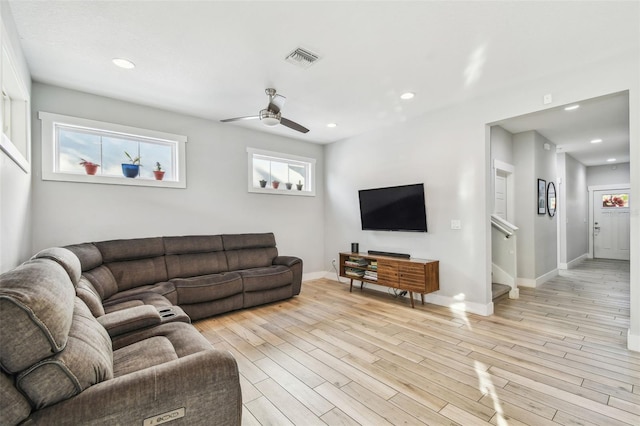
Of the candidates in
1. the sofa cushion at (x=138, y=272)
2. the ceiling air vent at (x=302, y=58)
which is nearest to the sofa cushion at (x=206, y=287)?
the sofa cushion at (x=138, y=272)

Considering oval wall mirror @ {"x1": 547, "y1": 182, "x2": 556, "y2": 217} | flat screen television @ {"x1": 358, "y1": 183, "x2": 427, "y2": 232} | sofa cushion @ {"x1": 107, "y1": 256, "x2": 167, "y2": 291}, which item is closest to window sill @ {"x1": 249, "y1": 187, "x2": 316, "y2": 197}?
flat screen television @ {"x1": 358, "y1": 183, "x2": 427, "y2": 232}

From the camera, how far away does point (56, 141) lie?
11.0 feet

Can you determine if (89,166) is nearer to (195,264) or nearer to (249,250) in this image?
(195,264)

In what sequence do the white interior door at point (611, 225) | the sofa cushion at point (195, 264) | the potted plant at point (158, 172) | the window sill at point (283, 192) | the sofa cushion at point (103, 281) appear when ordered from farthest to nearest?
the white interior door at point (611, 225)
the window sill at point (283, 192)
the potted plant at point (158, 172)
the sofa cushion at point (195, 264)
the sofa cushion at point (103, 281)

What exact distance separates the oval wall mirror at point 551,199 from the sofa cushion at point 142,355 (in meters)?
6.53

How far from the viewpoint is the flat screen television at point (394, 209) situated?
165 inches

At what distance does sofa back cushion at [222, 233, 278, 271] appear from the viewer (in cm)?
426

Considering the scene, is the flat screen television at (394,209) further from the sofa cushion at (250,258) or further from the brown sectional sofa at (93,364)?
the brown sectional sofa at (93,364)

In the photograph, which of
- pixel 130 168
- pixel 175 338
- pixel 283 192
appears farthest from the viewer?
pixel 283 192

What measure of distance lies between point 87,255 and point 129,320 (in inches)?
52.9

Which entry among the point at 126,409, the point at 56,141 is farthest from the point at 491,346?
the point at 56,141

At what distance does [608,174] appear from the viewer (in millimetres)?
7812

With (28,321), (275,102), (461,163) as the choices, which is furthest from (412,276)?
(28,321)

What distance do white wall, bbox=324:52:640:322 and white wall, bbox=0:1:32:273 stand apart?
4.26m
